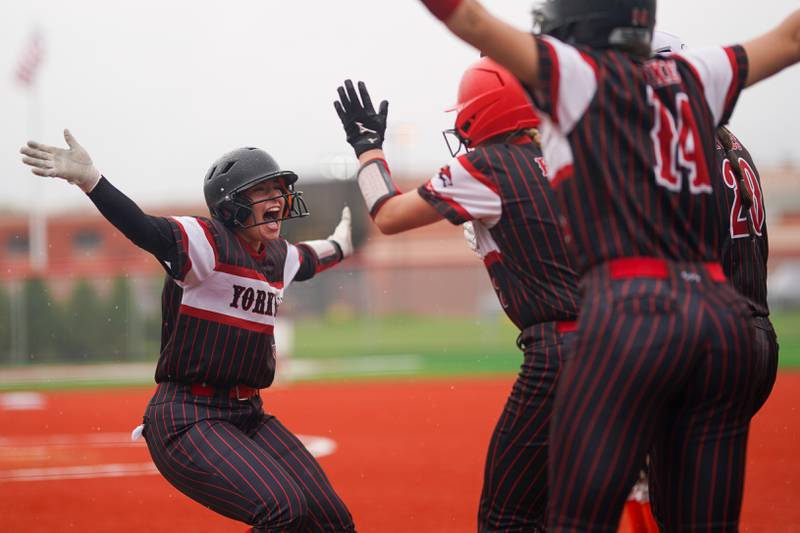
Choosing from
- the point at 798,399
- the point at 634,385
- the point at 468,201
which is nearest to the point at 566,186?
the point at 634,385

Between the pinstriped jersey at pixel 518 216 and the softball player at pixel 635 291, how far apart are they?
670 millimetres

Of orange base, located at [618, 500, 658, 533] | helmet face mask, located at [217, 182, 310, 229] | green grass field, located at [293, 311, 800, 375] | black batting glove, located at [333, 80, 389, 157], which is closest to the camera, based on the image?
black batting glove, located at [333, 80, 389, 157]

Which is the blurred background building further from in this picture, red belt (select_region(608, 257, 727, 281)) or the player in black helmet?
red belt (select_region(608, 257, 727, 281))

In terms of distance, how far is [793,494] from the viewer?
20.9 ft

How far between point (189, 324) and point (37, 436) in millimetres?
7525

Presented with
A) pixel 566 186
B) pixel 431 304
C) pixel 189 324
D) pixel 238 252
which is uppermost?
pixel 566 186

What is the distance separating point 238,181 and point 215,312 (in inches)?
26.2

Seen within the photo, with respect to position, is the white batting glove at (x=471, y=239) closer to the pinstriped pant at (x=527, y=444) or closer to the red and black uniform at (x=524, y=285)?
the red and black uniform at (x=524, y=285)

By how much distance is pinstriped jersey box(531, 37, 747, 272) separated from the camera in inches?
93.9

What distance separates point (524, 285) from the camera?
3316 mm

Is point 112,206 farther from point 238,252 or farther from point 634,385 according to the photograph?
point 634,385

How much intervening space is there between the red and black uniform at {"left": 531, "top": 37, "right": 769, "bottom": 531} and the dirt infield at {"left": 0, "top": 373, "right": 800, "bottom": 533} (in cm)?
336

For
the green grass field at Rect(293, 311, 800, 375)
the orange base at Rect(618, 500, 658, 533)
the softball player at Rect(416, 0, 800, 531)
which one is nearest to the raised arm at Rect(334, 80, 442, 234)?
the softball player at Rect(416, 0, 800, 531)

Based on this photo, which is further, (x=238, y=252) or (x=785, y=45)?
(x=238, y=252)
